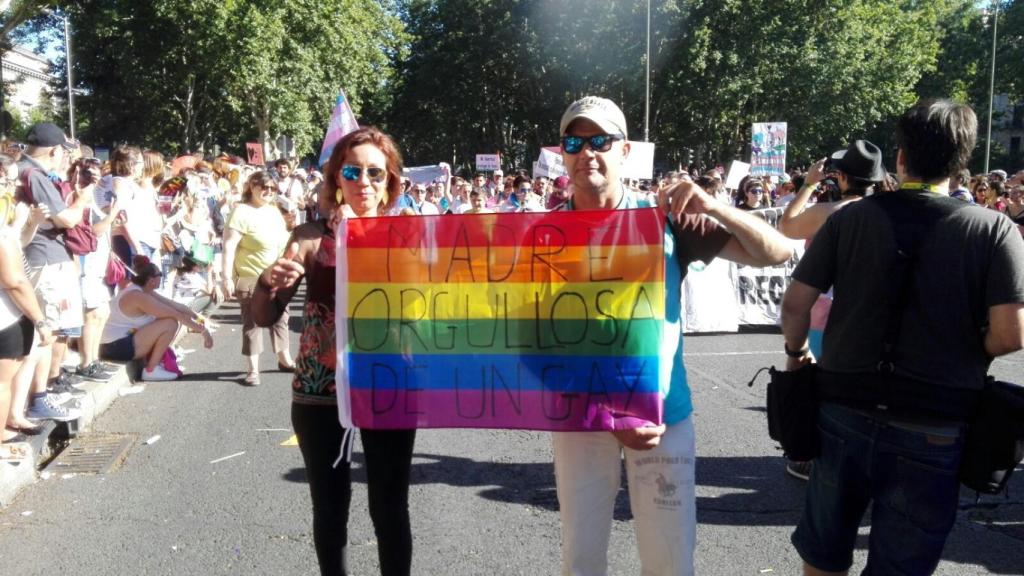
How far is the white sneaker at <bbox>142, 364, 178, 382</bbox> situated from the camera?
8180 millimetres

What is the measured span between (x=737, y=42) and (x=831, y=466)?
40.7m

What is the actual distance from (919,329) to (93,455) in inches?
198

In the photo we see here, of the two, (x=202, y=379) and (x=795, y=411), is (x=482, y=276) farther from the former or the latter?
(x=202, y=379)

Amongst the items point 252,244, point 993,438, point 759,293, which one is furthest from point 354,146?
point 759,293

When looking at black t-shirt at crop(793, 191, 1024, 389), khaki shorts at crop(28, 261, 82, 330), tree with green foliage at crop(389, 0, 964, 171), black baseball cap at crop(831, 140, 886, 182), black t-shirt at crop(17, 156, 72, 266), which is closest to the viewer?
black t-shirt at crop(793, 191, 1024, 389)

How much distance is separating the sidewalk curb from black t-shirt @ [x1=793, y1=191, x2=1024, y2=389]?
4.33 metres

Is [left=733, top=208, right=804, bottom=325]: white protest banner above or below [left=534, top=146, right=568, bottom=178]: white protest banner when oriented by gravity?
below

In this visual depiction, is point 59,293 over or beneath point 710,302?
over

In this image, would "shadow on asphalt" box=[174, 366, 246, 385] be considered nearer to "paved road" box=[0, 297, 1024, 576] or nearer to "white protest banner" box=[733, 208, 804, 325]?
"paved road" box=[0, 297, 1024, 576]

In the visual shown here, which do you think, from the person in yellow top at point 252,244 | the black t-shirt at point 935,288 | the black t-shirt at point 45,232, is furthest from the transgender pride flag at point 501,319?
the person in yellow top at point 252,244

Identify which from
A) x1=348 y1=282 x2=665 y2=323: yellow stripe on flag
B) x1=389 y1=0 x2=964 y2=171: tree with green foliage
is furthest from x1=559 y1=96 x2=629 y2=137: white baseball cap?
x1=389 y1=0 x2=964 y2=171: tree with green foliage

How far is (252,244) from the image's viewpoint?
8086 millimetres

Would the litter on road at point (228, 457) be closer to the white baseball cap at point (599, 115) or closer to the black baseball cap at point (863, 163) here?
the white baseball cap at point (599, 115)

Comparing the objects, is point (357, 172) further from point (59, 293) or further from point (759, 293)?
point (759, 293)
